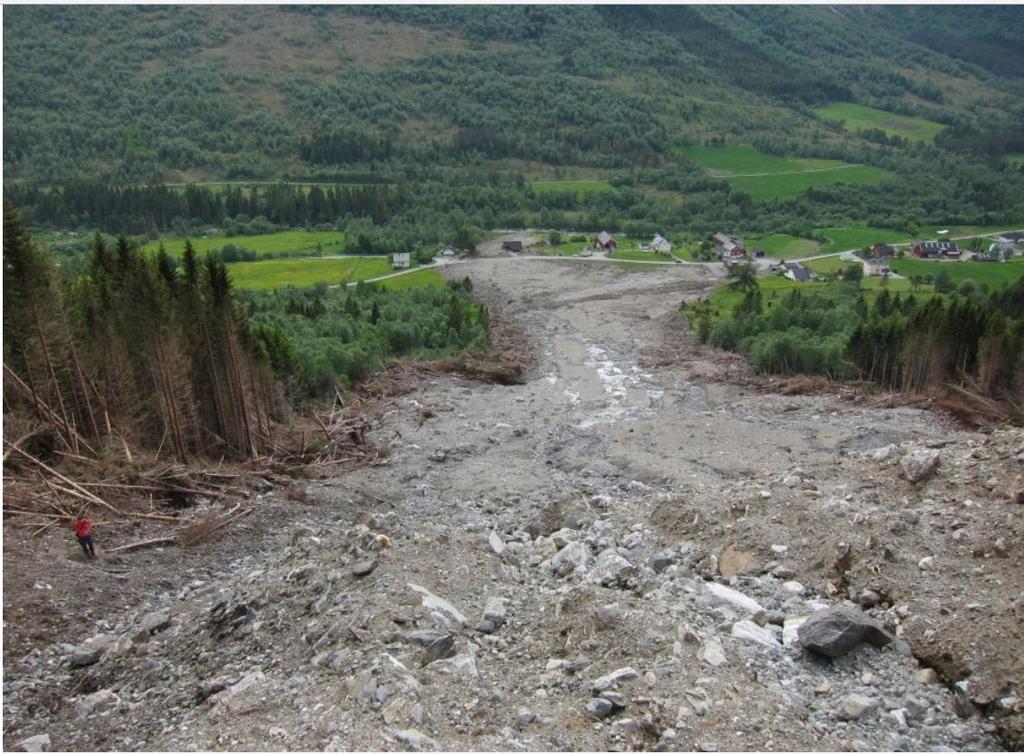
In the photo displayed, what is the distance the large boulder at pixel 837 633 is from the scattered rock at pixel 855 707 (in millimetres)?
1330

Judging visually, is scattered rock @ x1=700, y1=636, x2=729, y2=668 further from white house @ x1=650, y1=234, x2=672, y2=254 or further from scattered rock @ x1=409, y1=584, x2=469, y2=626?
white house @ x1=650, y1=234, x2=672, y2=254

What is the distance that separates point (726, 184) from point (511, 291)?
90.7 meters

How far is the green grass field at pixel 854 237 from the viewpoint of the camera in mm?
123069

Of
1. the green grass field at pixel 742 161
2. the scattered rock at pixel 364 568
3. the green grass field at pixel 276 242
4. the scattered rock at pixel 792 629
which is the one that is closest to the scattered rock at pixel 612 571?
the scattered rock at pixel 792 629

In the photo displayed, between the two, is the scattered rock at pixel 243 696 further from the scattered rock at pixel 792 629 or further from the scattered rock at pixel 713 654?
the scattered rock at pixel 792 629

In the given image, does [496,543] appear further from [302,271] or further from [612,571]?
[302,271]

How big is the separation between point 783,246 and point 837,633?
120281 millimetres

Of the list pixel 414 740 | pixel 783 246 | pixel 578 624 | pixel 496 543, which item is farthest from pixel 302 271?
pixel 414 740

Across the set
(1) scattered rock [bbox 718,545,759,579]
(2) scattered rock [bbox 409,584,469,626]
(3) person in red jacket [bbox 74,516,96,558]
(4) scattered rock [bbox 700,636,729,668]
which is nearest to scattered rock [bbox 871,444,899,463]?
(1) scattered rock [bbox 718,545,759,579]

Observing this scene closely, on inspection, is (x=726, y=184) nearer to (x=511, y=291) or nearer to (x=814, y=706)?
(x=511, y=291)

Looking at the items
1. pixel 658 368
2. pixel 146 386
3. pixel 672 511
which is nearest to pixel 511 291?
pixel 658 368

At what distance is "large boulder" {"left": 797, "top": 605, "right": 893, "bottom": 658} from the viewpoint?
1378cm

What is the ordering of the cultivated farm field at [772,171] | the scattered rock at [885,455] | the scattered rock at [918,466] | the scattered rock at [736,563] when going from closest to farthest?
1. the scattered rock at [736,563]
2. the scattered rock at [918,466]
3. the scattered rock at [885,455]
4. the cultivated farm field at [772,171]

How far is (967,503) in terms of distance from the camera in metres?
18.9
